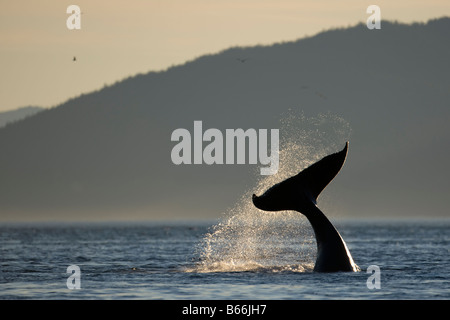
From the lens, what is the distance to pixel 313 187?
3016 cm

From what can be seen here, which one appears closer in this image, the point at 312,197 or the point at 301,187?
the point at 301,187

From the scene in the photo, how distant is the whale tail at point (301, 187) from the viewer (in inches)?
1159

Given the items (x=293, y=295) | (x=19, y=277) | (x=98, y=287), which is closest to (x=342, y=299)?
(x=293, y=295)

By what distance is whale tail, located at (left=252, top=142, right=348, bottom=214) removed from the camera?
29.4m

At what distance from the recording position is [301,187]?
2991cm

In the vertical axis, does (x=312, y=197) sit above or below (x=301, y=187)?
below

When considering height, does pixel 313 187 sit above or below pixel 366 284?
above
